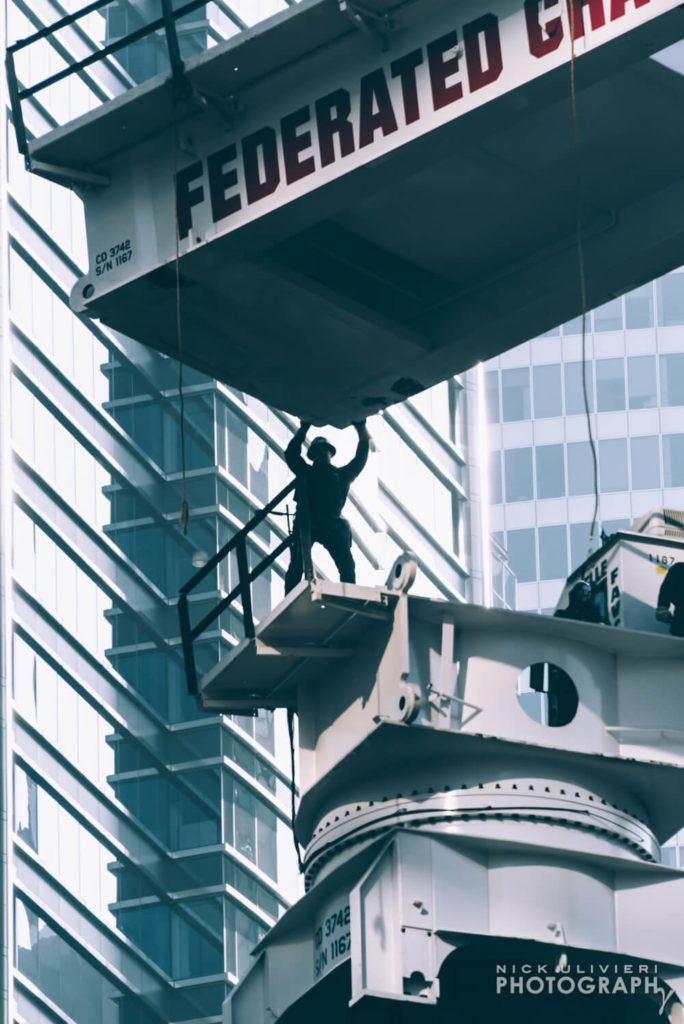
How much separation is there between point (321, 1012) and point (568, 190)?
7.39 metres

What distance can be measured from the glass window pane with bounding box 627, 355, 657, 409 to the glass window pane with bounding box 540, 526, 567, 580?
632cm

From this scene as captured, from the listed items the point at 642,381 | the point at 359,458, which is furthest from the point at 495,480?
the point at 359,458

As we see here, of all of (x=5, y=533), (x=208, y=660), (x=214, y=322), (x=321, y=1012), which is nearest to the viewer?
(x=321, y=1012)

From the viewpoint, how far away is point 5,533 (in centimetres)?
6169

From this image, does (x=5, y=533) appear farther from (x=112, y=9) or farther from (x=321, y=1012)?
(x=321, y=1012)

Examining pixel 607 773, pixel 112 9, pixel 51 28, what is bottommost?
pixel 607 773

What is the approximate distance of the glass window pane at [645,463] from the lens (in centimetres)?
10550

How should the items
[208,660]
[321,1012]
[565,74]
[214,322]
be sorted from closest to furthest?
[565,74] < [321,1012] < [214,322] < [208,660]

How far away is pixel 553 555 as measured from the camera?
4109 inches

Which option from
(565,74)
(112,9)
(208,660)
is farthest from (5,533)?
(565,74)

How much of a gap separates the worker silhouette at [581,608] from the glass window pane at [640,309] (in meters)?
A: 84.4

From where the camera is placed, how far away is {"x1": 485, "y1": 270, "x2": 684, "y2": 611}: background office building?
105 meters

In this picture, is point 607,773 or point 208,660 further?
point 208,660

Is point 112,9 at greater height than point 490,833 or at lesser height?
greater
